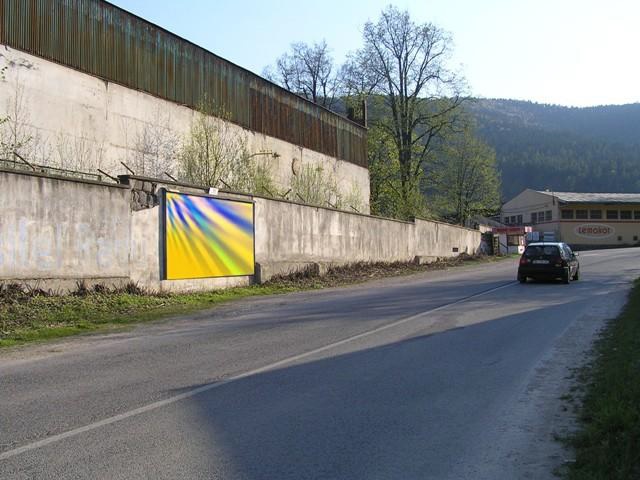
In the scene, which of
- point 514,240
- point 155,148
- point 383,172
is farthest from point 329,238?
point 514,240

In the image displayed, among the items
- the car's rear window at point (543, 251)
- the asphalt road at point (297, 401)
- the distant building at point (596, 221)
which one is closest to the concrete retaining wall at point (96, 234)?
the asphalt road at point (297, 401)

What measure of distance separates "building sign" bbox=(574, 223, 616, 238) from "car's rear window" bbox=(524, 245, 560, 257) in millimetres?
68580

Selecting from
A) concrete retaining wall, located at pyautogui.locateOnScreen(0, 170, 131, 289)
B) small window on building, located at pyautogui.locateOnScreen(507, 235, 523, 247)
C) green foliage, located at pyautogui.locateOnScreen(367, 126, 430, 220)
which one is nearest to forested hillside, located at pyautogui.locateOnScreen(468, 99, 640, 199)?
small window on building, located at pyautogui.locateOnScreen(507, 235, 523, 247)

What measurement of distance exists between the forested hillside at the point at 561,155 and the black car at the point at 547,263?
9580 cm

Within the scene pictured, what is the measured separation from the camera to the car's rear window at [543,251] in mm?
22516

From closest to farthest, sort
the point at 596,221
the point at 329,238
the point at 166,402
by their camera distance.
Answer: 1. the point at 166,402
2. the point at 329,238
3. the point at 596,221

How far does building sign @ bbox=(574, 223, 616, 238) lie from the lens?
3371 inches

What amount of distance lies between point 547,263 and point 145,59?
58.7ft

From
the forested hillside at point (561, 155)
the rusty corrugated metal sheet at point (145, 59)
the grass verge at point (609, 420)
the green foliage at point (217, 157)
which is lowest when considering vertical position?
the grass verge at point (609, 420)

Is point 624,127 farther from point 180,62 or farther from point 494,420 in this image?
point 494,420

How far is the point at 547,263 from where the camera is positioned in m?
22.3

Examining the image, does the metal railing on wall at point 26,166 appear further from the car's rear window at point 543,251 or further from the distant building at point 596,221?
the distant building at point 596,221

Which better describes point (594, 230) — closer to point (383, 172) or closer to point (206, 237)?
point (383, 172)

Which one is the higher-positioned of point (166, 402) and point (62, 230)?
point (62, 230)
